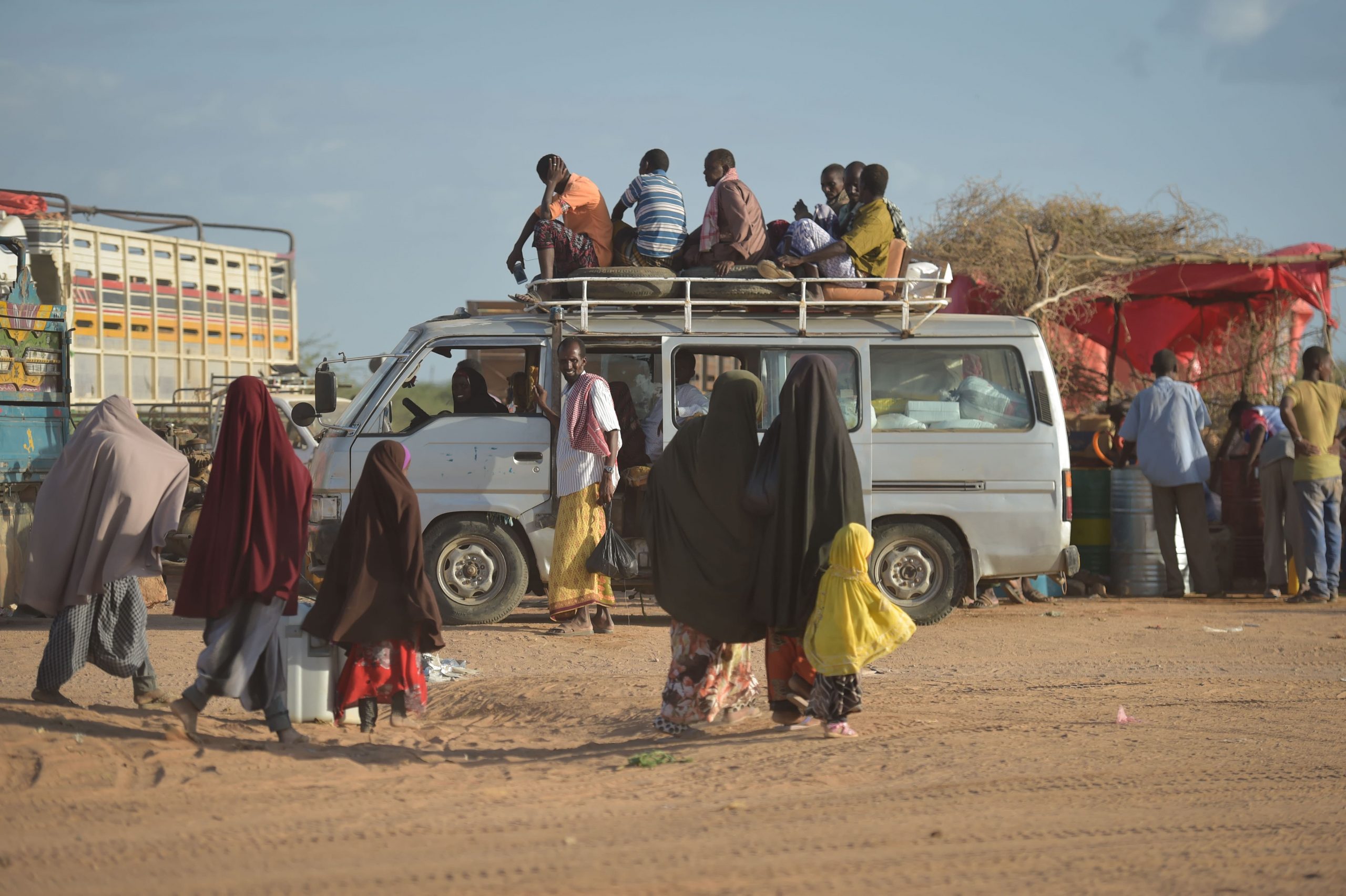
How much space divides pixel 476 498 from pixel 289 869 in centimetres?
498

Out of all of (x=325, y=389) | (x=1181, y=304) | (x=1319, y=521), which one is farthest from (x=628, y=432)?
(x=1181, y=304)

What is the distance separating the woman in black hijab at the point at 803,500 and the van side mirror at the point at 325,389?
149 inches

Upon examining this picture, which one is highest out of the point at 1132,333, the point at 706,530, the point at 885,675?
the point at 1132,333

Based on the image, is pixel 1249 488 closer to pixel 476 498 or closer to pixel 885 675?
pixel 885 675

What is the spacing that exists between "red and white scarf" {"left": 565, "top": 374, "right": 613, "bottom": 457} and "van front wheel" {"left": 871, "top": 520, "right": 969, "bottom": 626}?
2.11 meters

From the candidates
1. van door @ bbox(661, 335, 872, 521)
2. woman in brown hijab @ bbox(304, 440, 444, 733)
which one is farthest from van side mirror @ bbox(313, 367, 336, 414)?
woman in brown hijab @ bbox(304, 440, 444, 733)

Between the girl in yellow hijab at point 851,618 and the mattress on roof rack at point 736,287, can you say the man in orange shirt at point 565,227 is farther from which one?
the girl in yellow hijab at point 851,618

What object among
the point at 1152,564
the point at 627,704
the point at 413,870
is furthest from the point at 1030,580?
the point at 413,870

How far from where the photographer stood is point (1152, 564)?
10891 mm

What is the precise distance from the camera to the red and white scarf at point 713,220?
8914 millimetres

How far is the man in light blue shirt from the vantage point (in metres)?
10.4

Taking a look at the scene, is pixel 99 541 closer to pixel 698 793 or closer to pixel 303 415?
pixel 303 415

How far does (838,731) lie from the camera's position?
5332 millimetres

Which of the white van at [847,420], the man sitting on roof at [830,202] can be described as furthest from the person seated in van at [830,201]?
the white van at [847,420]
